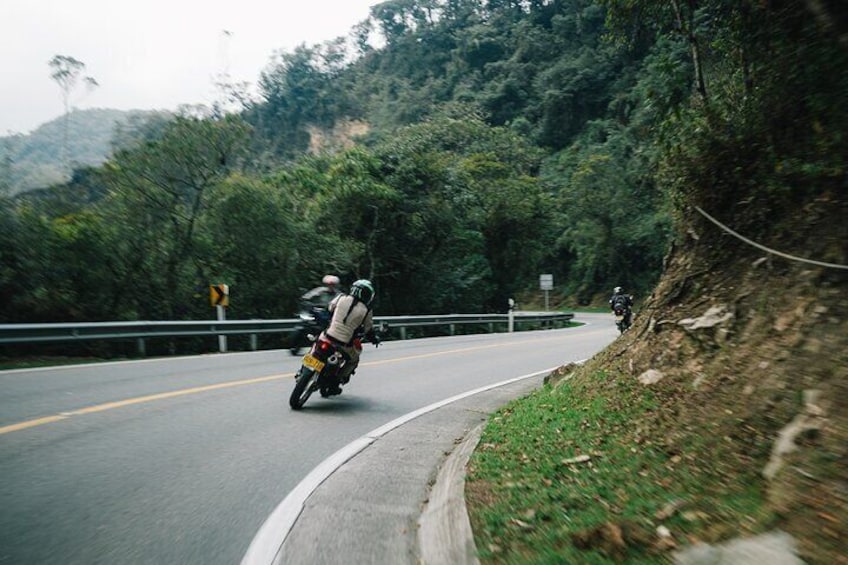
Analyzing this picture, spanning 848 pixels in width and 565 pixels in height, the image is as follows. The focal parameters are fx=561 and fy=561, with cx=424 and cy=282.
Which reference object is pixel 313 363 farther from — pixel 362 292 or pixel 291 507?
pixel 291 507

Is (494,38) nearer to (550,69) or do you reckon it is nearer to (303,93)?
(550,69)

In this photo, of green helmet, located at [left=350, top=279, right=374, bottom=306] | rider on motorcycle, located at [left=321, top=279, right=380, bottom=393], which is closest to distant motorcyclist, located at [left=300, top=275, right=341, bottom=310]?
rider on motorcycle, located at [left=321, top=279, right=380, bottom=393]

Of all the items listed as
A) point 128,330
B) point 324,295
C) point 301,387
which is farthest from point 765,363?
point 128,330

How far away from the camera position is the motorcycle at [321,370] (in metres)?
7.55

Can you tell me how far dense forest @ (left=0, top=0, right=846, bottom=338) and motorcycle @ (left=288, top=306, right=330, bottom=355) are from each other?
669cm

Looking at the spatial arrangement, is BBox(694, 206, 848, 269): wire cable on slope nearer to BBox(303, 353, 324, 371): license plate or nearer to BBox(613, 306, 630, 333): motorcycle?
BBox(303, 353, 324, 371): license plate

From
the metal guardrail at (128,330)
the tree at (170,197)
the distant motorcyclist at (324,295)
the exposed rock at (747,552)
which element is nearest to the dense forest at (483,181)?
the tree at (170,197)

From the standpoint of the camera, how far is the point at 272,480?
4.79 metres

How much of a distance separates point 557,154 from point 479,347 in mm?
49059

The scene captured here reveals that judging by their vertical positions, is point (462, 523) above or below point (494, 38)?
below

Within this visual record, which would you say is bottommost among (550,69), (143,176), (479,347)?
(479,347)

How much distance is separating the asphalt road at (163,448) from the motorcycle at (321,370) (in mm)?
247

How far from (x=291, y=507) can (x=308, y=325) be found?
8.77 m

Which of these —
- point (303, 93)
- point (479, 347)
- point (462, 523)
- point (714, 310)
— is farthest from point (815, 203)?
point (303, 93)
